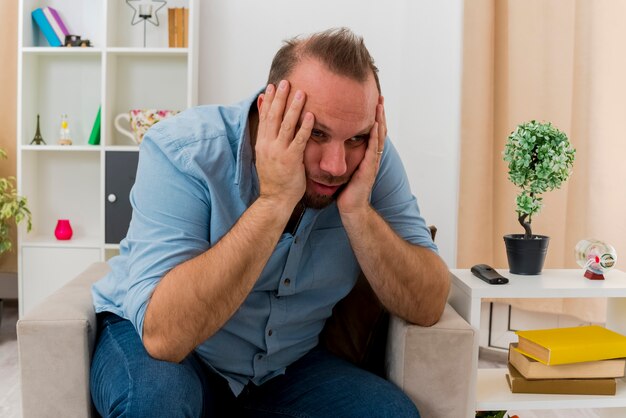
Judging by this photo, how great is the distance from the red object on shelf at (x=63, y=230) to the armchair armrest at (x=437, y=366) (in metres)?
2.12

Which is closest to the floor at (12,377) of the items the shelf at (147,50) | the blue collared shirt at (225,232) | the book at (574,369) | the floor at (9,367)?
the floor at (9,367)

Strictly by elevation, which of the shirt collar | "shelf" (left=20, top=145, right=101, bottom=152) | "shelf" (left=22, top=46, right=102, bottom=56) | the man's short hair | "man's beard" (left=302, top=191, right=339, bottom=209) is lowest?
"man's beard" (left=302, top=191, right=339, bottom=209)

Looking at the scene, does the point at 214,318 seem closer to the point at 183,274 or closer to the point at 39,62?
the point at 183,274

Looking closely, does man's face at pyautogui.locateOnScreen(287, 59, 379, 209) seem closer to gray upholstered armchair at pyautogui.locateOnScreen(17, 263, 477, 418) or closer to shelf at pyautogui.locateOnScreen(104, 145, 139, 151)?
gray upholstered armchair at pyautogui.locateOnScreen(17, 263, 477, 418)

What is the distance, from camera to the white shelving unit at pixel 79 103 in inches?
126

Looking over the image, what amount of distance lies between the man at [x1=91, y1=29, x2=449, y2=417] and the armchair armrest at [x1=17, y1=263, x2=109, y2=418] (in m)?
0.04

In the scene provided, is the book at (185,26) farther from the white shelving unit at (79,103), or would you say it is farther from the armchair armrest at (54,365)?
the armchair armrest at (54,365)

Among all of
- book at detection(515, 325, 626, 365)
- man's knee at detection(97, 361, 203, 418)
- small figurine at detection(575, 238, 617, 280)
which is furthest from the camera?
small figurine at detection(575, 238, 617, 280)

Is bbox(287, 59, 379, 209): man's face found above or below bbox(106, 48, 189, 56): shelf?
below

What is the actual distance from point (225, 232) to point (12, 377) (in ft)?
5.27

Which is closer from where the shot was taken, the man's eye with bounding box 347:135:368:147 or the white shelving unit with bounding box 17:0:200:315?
the man's eye with bounding box 347:135:368:147

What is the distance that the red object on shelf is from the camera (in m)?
3.31

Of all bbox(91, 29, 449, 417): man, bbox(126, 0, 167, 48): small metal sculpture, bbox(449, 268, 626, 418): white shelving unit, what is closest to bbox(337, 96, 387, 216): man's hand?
bbox(91, 29, 449, 417): man

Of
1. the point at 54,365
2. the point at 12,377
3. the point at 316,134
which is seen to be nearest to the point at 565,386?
the point at 316,134
